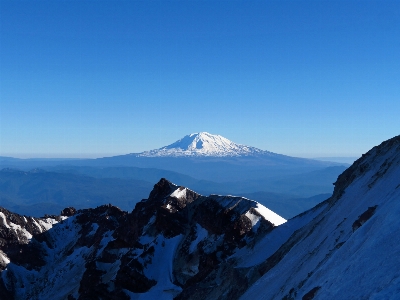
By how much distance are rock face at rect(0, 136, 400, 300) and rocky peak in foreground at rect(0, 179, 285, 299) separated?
1.03 ft

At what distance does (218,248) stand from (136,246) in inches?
1045

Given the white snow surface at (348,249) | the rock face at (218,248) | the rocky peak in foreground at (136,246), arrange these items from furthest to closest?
the rocky peak in foreground at (136,246) < the rock face at (218,248) < the white snow surface at (348,249)

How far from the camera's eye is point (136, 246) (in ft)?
331

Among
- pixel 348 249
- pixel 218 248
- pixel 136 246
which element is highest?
pixel 348 249

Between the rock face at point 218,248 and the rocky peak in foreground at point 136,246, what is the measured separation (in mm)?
314

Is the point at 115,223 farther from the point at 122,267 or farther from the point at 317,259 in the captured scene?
the point at 317,259

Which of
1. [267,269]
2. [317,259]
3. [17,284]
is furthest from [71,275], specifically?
[317,259]

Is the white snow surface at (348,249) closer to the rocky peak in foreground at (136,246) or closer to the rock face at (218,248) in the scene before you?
the rock face at (218,248)

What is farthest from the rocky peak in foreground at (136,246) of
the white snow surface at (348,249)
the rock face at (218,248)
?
the white snow surface at (348,249)

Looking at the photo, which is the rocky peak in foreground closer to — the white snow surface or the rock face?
the rock face

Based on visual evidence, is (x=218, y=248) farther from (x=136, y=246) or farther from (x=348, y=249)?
(x=348, y=249)

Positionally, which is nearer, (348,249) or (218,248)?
(348,249)

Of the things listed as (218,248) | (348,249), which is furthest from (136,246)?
(348,249)

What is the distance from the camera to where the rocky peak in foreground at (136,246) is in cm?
8625
